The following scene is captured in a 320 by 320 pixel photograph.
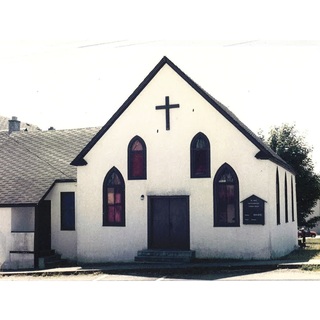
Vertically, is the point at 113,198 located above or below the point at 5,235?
above

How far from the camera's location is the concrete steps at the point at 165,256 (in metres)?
18.1

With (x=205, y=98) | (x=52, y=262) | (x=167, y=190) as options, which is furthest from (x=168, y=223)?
(x=52, y=262)

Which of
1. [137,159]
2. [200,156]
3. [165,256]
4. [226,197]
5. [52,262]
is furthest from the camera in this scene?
[52,262]

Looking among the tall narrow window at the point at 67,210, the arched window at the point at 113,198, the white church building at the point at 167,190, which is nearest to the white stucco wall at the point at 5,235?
the white church building at the point at 167,190

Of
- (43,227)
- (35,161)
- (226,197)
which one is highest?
(35,161)

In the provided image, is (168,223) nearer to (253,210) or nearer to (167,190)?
(167,190)

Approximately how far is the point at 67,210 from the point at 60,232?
3.36ft

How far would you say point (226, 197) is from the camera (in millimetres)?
18594

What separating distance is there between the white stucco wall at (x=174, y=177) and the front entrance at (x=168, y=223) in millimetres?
277

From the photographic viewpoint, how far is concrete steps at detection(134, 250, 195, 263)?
1809 centimetres

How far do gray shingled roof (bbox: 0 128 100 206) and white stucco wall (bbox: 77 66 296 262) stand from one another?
7.09 feet

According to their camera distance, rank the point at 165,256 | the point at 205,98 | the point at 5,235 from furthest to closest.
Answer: the point at 5,235 → the point at 205,98 → the point at 165,256

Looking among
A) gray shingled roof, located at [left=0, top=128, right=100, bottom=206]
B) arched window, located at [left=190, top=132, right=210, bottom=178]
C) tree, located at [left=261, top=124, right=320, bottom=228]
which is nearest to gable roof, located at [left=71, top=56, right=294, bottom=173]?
arched window, located at [left=190, top=132, right=210, bottom=178]
